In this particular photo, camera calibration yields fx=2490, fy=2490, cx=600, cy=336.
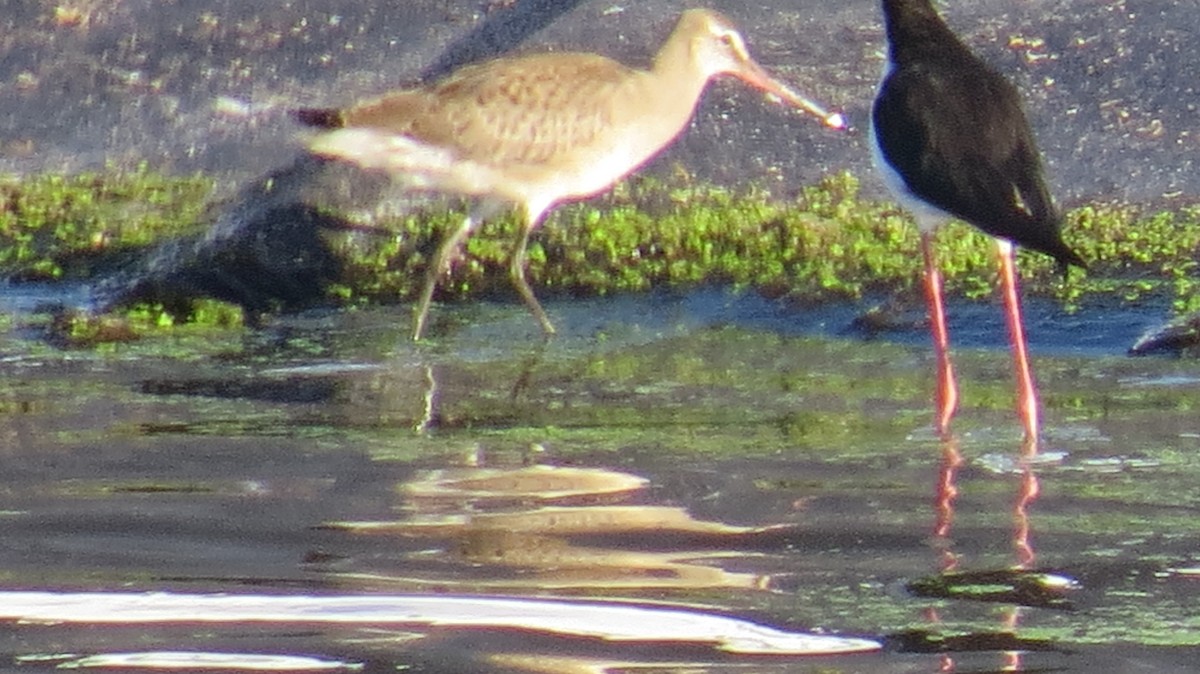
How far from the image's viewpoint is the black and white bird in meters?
8.48

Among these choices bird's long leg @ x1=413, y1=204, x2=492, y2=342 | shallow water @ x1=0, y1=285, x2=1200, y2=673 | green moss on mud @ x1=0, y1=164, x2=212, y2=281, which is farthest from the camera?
green moss on mud @ x1=0, y1=164, x2=212, y2=281

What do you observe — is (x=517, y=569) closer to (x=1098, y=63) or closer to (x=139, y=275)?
(x=139, y=275)

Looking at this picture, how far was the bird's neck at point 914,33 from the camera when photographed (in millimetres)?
9289

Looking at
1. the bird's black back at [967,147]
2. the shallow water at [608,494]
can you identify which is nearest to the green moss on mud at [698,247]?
the shallow water at [608,494]

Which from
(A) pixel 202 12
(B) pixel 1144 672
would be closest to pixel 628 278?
(A) pixel 202 12

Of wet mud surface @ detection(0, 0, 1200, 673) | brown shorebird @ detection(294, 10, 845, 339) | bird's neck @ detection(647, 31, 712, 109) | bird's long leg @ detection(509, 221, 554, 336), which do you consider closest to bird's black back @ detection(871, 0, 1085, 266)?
wet mud surface @ detection(0, 0, 1200, 673)

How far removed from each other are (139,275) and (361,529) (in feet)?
15.9

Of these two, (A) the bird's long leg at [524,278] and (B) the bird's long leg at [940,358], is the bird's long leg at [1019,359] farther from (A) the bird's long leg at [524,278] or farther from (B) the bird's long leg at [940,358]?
(A) the bird's long leg at [524,278]

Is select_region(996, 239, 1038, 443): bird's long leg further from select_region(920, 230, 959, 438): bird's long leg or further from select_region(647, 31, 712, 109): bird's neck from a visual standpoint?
select_region(647, 31, 712, 109): bird's neck

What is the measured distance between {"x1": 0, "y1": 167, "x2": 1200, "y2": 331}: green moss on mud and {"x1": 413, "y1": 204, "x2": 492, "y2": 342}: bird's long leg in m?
0.20

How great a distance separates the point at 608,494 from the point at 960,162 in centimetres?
225

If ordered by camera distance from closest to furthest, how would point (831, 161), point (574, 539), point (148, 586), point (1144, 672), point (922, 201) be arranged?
point (1144, 672), point (148, 586), point (574, 539), point (922, 201), point (831, 161)

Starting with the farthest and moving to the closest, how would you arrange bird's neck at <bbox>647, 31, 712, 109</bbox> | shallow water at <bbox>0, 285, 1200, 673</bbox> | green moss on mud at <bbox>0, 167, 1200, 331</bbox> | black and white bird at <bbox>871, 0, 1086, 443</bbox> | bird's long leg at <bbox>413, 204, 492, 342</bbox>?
bird's neck at <bbox>647, 31, 712, 109</bbox> → green moss on mud at <bbox>0, 167, 1200, 331</bbox> → bird's long leg at <bbox>413, 204, 492, 342</bbox> → black and white bird at <bbox>871, 0, 1086, 443</bbox> → shallow water at <bbox>0, 285, 1200, 673</bbox>

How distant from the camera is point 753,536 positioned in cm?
655
